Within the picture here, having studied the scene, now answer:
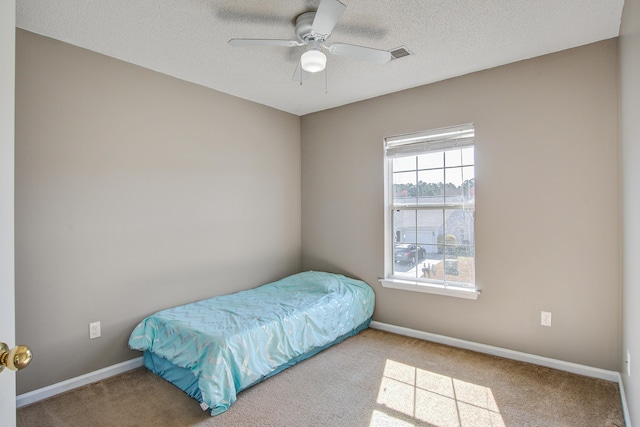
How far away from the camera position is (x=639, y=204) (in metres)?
1.65

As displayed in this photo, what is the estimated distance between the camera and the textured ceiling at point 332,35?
6.66 ft

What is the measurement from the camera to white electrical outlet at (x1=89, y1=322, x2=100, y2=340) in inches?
99.6

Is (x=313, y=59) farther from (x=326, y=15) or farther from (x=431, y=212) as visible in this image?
(x=431, y=212)

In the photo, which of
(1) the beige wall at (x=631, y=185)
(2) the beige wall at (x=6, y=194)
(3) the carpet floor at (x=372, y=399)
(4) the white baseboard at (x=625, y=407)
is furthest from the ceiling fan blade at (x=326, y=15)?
(4) the white baseboard at (x=625, y=407)

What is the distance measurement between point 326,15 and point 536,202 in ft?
6.96

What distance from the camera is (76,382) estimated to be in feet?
8.04

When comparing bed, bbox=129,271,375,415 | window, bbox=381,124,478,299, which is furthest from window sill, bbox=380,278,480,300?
bed, bbox=129,271,375,415

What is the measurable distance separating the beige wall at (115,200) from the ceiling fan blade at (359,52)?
1644 millimetres

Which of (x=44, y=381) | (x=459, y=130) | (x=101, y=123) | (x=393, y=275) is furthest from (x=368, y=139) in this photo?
(x=44, y=381)

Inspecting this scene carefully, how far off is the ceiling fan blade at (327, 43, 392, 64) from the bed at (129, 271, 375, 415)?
75.2 inches

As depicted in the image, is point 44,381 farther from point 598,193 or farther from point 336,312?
point 598,193

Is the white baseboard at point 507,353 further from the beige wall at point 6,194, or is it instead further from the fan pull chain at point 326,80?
the beige wall at point 6,194

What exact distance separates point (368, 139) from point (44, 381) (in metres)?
3.32

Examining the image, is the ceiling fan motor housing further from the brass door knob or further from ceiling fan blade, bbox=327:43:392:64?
the brass door knob
